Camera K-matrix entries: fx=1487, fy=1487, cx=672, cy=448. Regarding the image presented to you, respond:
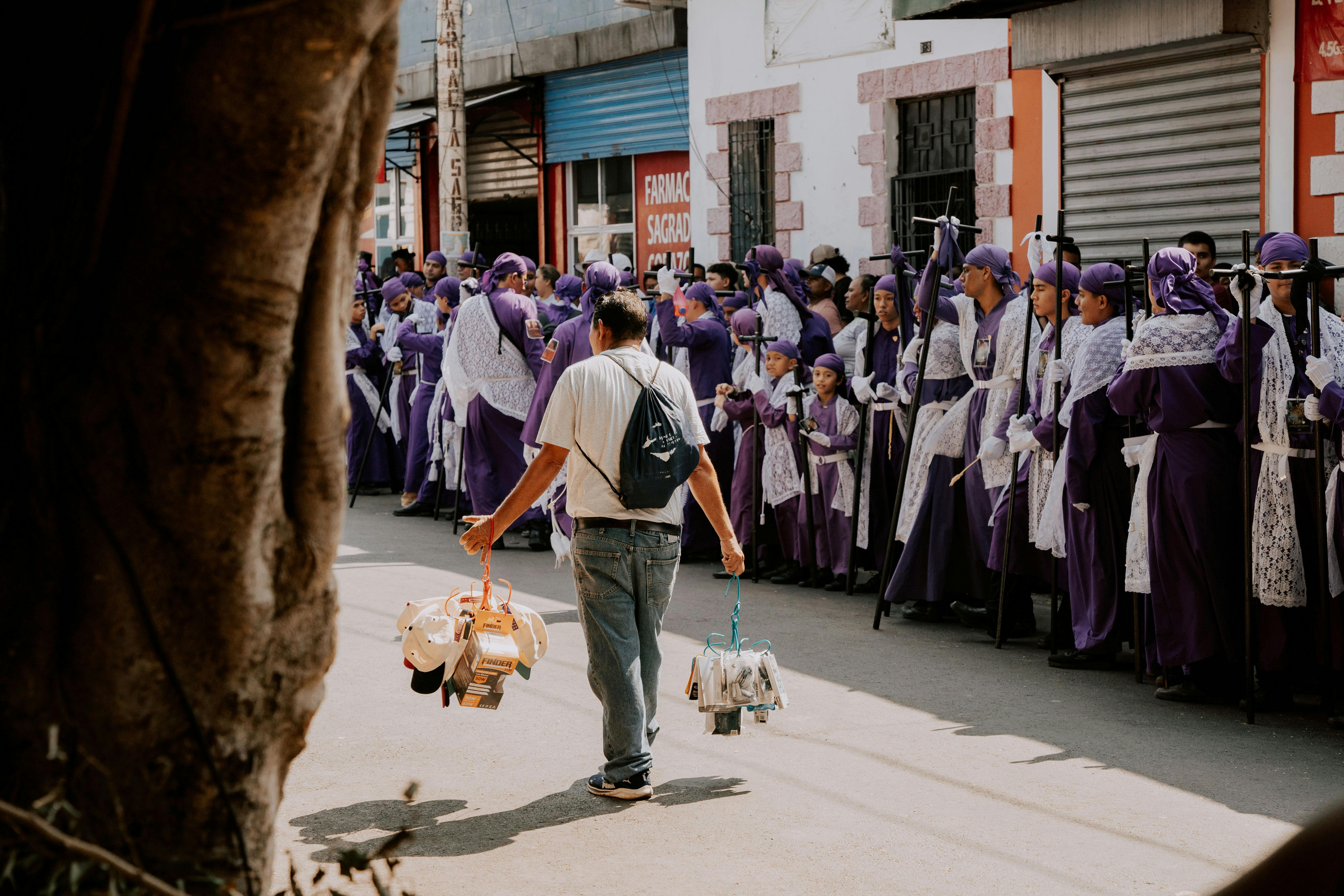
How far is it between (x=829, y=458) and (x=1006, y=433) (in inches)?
71.1

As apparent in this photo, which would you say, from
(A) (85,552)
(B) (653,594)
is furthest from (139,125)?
(B) (653,594)

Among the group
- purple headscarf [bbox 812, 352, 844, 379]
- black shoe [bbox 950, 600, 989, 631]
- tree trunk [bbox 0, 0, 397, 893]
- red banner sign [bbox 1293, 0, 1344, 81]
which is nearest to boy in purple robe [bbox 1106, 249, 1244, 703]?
black shoe [bbox 950, 600, 989, 631]

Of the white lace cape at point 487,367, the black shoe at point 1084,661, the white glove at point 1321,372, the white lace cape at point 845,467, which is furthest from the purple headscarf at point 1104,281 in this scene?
the white lace cape at point 487,367

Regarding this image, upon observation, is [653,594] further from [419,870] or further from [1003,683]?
[1003,683]

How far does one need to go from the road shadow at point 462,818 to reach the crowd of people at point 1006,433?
2.65 meters

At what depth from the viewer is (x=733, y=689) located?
18.6 feet

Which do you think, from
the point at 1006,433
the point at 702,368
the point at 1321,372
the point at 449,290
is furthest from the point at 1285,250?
the point at 449,290

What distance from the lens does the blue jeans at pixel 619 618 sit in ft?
17.9

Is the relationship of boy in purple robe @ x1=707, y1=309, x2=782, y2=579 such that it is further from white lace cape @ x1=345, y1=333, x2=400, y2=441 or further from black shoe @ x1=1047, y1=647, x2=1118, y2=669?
white lace cape @ x1=345, y1=333, x2=400, y2=441

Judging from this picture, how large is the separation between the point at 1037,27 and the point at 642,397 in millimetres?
8087

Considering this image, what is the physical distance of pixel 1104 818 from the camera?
17.3ft

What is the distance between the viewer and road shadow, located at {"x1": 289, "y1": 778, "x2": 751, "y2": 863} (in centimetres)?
508

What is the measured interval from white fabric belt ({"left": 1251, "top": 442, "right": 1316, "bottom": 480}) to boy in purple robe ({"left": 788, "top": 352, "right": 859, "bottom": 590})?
346 cm

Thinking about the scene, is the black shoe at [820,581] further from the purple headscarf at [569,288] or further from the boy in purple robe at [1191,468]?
the purple headscarf at [569,288]
